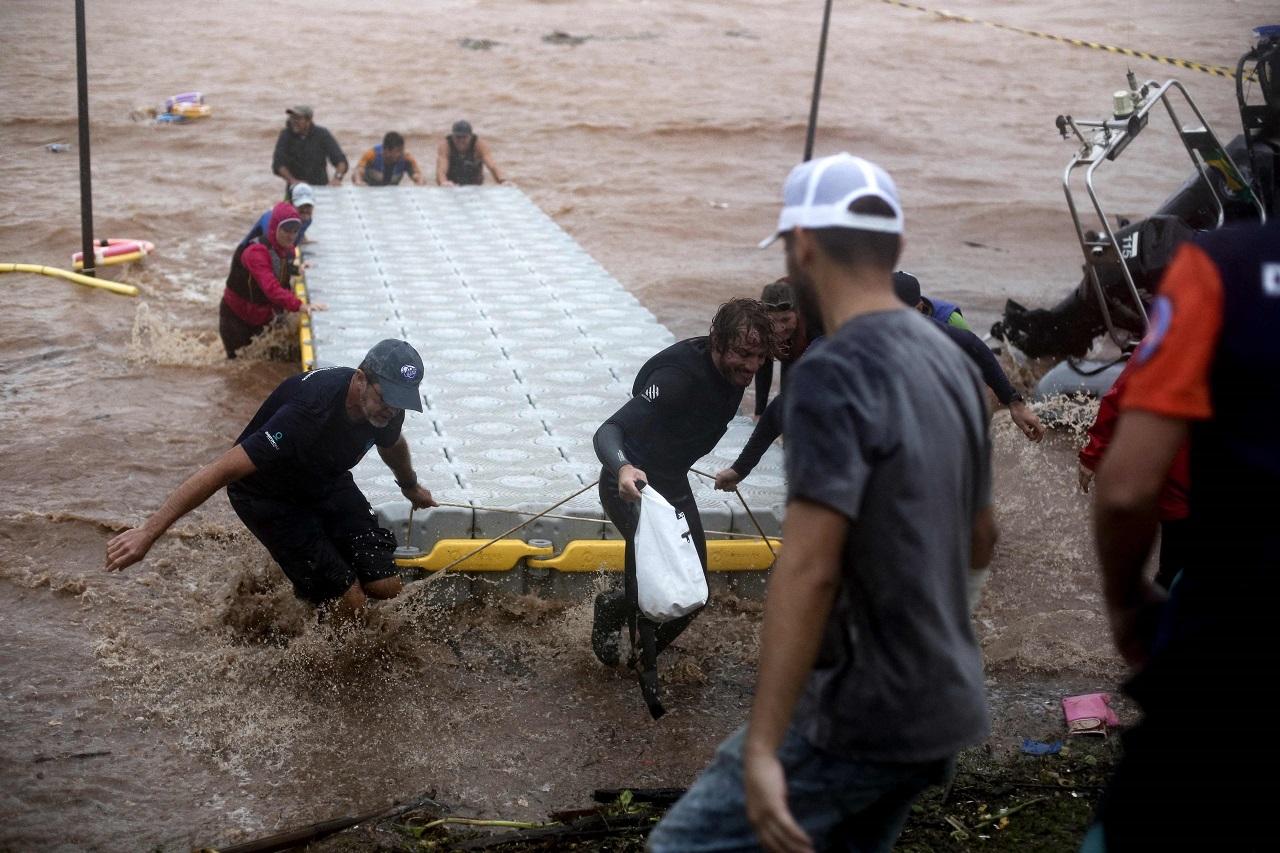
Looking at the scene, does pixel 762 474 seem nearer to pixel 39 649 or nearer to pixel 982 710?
pixel 39 649

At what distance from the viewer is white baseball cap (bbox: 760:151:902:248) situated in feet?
6.84

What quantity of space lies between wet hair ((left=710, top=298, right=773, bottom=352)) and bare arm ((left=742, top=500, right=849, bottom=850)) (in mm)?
2698

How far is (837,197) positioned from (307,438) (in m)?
3.27

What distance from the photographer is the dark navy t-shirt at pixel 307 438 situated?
4848mm

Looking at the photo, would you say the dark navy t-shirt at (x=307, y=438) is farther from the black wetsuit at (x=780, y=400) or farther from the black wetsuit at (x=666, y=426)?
the black wetsuit at (x=780, y=400)

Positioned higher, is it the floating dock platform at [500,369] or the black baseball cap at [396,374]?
the black baseball cap at [396,374]

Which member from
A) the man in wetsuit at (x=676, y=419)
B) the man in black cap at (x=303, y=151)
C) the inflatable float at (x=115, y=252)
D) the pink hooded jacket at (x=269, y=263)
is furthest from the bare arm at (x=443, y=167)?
the man in wetsuit at (x=676, y=419)

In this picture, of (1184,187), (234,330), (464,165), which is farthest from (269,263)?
(464,165)

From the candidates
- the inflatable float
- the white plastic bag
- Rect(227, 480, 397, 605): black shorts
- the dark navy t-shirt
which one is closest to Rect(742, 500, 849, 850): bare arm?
the white plastic bag

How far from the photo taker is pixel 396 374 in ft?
15.8

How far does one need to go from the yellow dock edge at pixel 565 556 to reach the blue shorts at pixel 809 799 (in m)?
3.58

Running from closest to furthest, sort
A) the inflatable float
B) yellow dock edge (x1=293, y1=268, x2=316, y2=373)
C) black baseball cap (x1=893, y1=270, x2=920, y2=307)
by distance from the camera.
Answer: black baseball cap (x1=893, y1=270, x2=920, y2=307) < yellow dock edge (x1=293, y1=268, x2=316, y2=373) < the inflatable float

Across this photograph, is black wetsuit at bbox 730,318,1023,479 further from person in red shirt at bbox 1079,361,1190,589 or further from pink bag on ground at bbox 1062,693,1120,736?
pink bag on ground at bbox 1062,693,1120,736

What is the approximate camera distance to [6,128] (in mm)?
21703
